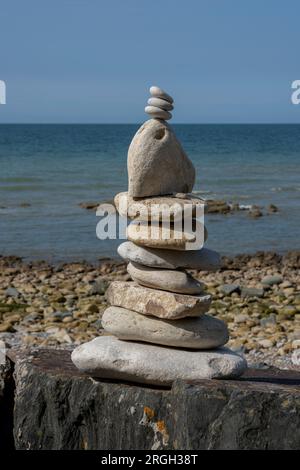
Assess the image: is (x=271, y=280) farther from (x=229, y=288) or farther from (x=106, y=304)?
(x=106, y=304)

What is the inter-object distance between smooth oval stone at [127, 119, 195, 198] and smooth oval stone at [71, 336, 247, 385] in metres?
1.19

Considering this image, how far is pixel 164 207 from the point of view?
23.9 feet

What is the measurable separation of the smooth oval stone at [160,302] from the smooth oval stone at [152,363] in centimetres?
29

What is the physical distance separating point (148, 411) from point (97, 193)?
23.7 meters

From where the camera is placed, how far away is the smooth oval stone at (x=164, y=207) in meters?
7.27

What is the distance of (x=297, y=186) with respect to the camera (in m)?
34.2

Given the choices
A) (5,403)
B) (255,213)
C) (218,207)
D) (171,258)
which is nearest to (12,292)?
(5,403)

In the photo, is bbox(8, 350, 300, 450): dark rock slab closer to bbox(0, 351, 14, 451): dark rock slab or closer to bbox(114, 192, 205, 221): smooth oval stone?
bbox(0, 351, 14, 451): dark rock slab

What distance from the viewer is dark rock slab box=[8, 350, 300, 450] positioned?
6.73 meters

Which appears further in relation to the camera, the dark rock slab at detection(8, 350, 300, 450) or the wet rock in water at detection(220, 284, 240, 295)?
the wet rock in water at detection(220, 284, 240, 295)

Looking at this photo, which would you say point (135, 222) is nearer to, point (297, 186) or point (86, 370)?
point (86, 370)
